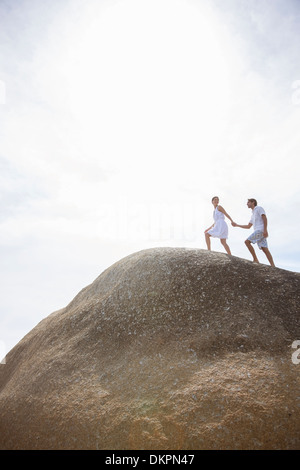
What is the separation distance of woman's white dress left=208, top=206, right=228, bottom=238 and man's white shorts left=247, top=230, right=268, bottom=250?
6.45 feet

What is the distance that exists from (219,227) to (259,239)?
2.59m

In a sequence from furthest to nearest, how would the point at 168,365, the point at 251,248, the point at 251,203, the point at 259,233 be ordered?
the point at 251,203
the point at 251,248
the point at 259,233
the point at 168,365

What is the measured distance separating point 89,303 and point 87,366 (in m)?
4.10

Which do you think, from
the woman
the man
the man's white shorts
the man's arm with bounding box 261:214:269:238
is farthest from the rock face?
the woman

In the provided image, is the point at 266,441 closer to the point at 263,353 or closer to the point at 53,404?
the point at 263,353

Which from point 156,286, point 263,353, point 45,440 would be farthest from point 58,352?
point 263,353

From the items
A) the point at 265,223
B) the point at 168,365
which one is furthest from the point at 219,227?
the point at 168,365

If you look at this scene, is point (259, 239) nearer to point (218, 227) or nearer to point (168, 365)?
point (218, 227)

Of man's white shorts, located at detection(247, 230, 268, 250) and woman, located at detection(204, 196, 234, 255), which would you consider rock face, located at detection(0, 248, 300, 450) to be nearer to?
man's white shorts, located at detection(247, 230, 268, 250)

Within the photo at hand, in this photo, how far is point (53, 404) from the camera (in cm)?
899

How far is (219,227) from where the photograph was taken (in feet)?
56.9

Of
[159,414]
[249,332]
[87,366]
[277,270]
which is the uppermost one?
[277,270]

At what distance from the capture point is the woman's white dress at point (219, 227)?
17234mm

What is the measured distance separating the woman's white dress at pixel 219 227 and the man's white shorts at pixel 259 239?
1965 millimetres
